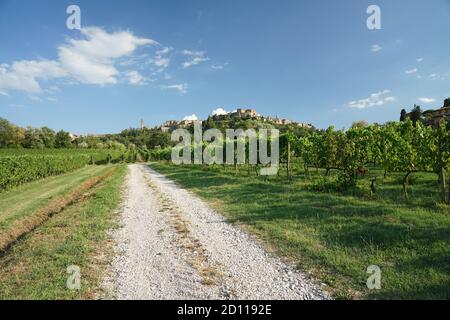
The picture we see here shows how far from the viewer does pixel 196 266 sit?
5.86m

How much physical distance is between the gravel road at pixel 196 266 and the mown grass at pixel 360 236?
21.9 inches

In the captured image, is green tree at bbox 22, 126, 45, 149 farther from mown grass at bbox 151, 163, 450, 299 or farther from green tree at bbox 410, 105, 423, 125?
green tree at bbox 410, 105, 423, 125

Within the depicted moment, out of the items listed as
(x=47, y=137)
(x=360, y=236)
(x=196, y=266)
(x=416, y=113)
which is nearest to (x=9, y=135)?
(x=47, y=137)

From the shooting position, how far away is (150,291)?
4812 millimetres

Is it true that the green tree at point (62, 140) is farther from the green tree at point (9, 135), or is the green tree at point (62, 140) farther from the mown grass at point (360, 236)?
the mown grass at point (360, 236)

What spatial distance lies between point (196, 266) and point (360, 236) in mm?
3960

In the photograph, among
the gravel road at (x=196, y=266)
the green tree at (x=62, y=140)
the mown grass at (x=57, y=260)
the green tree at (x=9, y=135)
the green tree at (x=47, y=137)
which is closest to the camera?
the gravel road at (x=196, y=266)

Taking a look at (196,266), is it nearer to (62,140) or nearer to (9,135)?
(9,135)

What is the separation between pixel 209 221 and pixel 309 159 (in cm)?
1260

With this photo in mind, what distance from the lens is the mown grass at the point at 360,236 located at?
16.3ft

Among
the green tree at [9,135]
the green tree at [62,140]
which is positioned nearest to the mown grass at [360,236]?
the green tree at [9,135]

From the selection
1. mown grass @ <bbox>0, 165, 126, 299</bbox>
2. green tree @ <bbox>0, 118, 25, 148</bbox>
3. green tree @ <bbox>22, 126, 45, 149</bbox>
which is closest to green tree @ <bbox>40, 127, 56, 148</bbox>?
green tree @ <bbox>22, 126, 45, 149</bbox>
